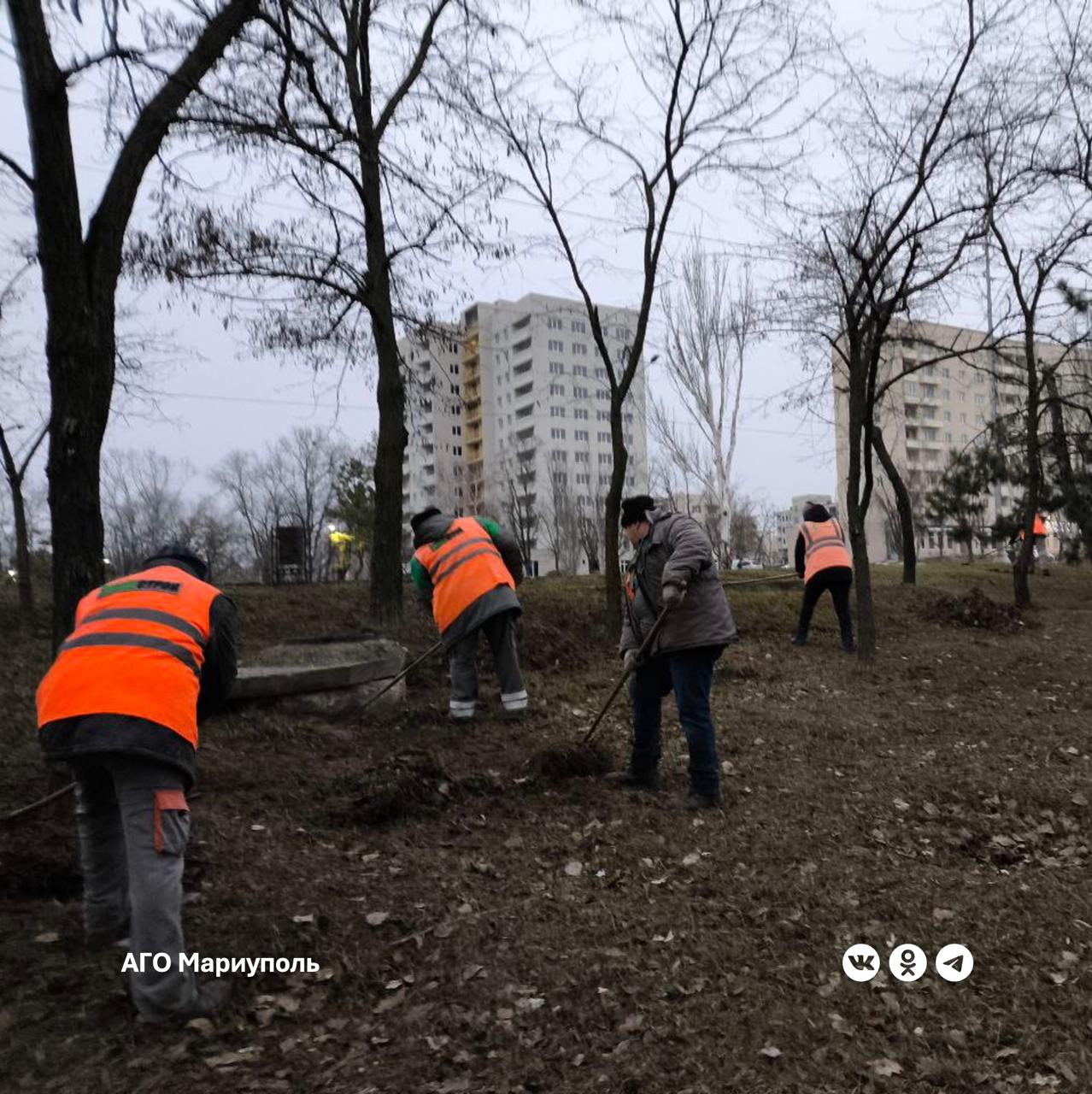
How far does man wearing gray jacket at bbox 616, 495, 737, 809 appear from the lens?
4.87 meters

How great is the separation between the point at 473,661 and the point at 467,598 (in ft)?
1.61

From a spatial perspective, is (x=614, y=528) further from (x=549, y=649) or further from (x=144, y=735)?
(x=144, y=735)

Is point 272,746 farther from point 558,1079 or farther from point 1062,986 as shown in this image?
point 1062,986

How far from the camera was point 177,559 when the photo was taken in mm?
3422

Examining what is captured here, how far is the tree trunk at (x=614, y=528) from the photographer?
9445 millimetres

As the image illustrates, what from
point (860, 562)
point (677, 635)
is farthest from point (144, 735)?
point (860, 562)

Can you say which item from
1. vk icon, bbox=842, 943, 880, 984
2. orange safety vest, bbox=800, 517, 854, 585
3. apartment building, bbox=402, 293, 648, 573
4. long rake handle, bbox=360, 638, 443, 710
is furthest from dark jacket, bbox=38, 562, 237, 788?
apartment building, bbox=402, 293, 648, 573

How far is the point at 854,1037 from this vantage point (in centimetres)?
276

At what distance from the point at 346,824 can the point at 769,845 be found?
7.19 feet

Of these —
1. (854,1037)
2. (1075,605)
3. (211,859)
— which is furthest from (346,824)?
(1075,605)

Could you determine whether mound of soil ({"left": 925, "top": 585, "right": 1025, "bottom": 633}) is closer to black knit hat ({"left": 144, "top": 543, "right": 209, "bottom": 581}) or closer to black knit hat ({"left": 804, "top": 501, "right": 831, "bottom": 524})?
black knit hat ({"left": 804, "top": 501, "right": 831, "bottom": 524})

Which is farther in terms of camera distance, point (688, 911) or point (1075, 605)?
point (1075, 605)

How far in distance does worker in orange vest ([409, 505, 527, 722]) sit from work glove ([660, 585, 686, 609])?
6.24 ft

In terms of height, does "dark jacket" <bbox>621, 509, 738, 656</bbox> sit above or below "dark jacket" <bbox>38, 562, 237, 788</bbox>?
above
